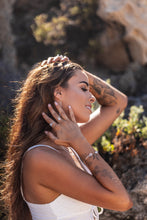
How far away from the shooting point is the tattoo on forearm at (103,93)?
2.37 meters

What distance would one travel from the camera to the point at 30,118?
178cm

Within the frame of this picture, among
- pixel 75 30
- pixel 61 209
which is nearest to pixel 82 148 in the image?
pixel 61 209

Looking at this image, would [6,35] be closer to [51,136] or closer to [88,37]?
[88,37]

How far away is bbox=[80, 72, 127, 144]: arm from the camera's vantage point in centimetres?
223

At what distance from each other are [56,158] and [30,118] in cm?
34

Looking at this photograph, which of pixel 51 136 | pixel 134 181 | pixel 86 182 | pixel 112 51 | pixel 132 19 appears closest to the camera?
pixel 86 182

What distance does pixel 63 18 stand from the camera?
7883mm

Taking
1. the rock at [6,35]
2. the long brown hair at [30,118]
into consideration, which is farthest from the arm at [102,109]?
the rock at [6,35]

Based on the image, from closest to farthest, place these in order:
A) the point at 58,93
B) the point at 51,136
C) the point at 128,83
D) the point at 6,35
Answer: the point at 51,136, the point at 58,93, the point at 6,35, the point at 128,83

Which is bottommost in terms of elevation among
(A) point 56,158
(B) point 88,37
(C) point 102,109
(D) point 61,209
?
(B) point 88,37

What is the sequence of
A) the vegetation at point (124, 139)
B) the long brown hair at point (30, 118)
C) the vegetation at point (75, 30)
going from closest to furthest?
the long brown hair at point (30, 118) < the vegetation at point (124, 139) < the vegetation at point (75, 30)

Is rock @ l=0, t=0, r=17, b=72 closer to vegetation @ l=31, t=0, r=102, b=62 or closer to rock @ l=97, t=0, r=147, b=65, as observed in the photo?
vegetation @ l=31, t=0, r=102, b=62

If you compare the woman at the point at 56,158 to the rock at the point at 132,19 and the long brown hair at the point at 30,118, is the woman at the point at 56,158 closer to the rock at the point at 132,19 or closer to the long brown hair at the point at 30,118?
the long brown hair at the point at 30,118

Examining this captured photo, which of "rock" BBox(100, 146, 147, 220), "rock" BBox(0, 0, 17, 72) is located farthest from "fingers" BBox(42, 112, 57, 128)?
"rock" BBox(0, 0, 17, 72)
